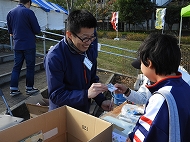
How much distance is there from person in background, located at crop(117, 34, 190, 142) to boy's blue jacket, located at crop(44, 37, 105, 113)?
0.56 metres

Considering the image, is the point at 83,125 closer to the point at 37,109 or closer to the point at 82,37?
the point at 82,37

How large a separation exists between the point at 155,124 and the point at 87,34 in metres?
0.90

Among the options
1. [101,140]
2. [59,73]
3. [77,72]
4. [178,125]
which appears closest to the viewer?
[178,125]

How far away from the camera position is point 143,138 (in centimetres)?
115

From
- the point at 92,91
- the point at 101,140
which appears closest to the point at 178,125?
the point at 101,140

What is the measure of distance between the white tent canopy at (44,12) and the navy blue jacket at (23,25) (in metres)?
5.32

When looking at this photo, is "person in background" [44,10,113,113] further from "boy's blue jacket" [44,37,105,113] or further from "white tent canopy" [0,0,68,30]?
"white tent canopy" [0,0,68,30]

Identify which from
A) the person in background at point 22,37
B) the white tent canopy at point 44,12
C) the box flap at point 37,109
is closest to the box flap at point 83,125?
the box flap at point 37,109

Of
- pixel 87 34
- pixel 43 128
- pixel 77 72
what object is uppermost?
pixel 87 34

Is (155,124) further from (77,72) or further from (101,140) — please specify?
(77,72)

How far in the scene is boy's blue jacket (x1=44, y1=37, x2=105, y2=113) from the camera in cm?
162

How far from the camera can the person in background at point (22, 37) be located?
396 centimetres

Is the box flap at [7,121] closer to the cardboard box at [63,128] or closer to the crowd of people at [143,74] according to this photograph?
the crowd of people at [143,74]

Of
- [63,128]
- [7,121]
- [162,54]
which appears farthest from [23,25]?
[162,54]
